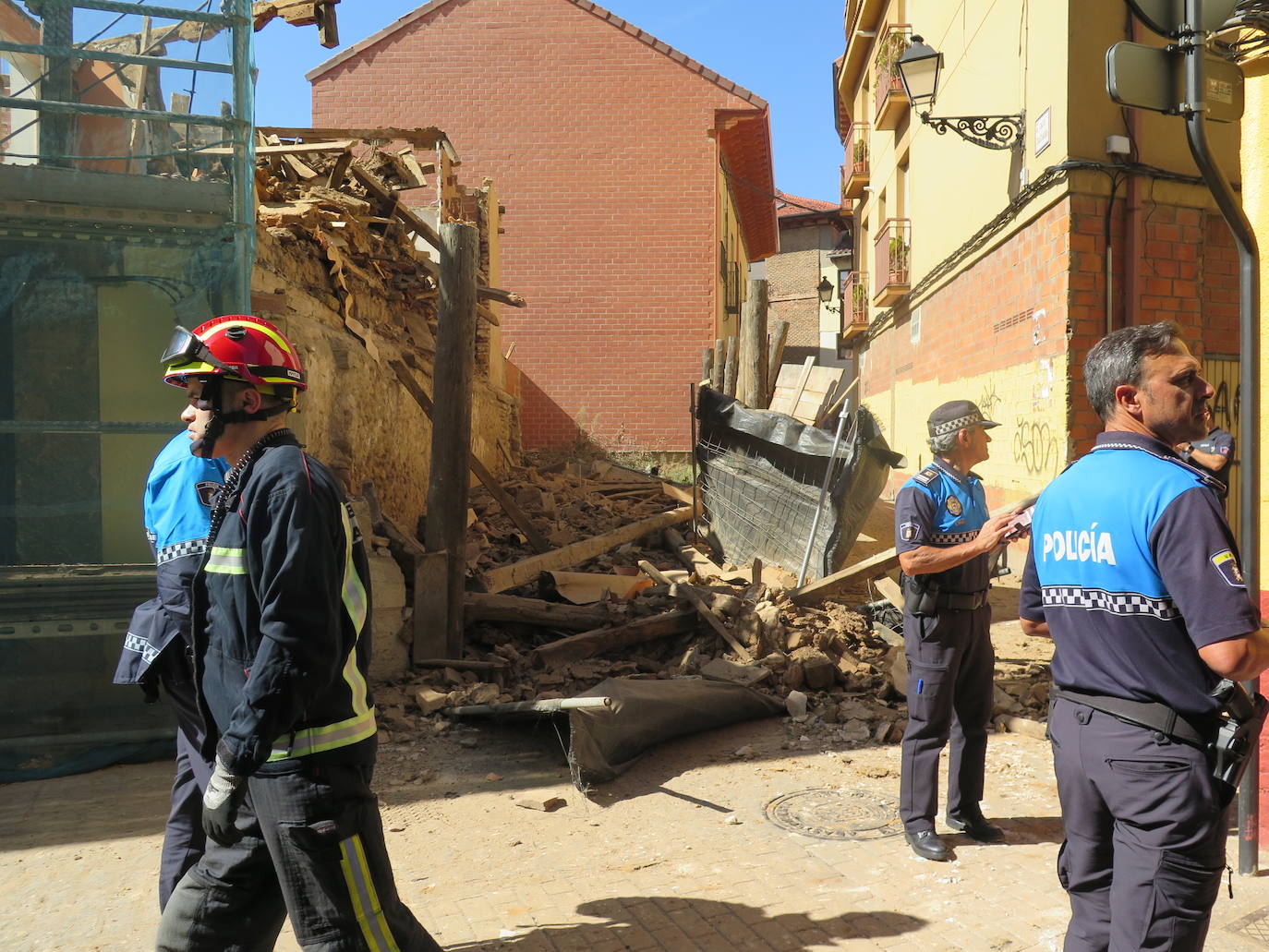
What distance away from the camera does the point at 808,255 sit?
41.0 metres

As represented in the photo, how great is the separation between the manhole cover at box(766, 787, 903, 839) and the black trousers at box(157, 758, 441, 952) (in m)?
2.46

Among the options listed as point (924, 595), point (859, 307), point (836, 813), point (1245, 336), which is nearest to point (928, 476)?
point (924, 595)

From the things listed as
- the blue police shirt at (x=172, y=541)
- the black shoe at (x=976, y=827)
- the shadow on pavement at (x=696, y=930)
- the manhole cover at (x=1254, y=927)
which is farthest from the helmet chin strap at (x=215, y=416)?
the manhole cover at (x=1254, y=927)

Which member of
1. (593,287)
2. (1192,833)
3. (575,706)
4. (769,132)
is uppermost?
(769,132)

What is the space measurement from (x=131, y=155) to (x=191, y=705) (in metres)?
3.93

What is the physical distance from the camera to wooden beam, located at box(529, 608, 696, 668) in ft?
23.7

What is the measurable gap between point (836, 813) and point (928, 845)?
2.11 ft

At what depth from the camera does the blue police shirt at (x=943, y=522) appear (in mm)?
4195

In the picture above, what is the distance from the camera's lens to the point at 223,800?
7.64 ft

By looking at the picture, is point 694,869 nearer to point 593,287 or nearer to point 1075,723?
point 1075,723

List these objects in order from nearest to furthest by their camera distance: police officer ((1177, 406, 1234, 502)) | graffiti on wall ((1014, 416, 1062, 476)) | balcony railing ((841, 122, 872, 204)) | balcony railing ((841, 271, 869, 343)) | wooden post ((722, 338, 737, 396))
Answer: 1. police officer ((1177, 406, 1234, 502))
2. graffiti on wall ((1014, 416, 1062, 476))
3. wooden post ((722, 338, 737, 396))
4. balcony railing ((841, 271, 869, 343))
5. balcony railing ((841, 122, 872, 204))

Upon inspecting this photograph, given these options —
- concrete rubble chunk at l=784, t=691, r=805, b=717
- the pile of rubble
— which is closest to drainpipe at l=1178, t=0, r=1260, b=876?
the pile of rubble

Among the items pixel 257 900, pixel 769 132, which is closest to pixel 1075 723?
pixel 257 900

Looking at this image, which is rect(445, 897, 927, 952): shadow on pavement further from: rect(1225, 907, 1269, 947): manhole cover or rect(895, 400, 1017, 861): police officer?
rect(1225, 907, 1269, 947): manhole cover
